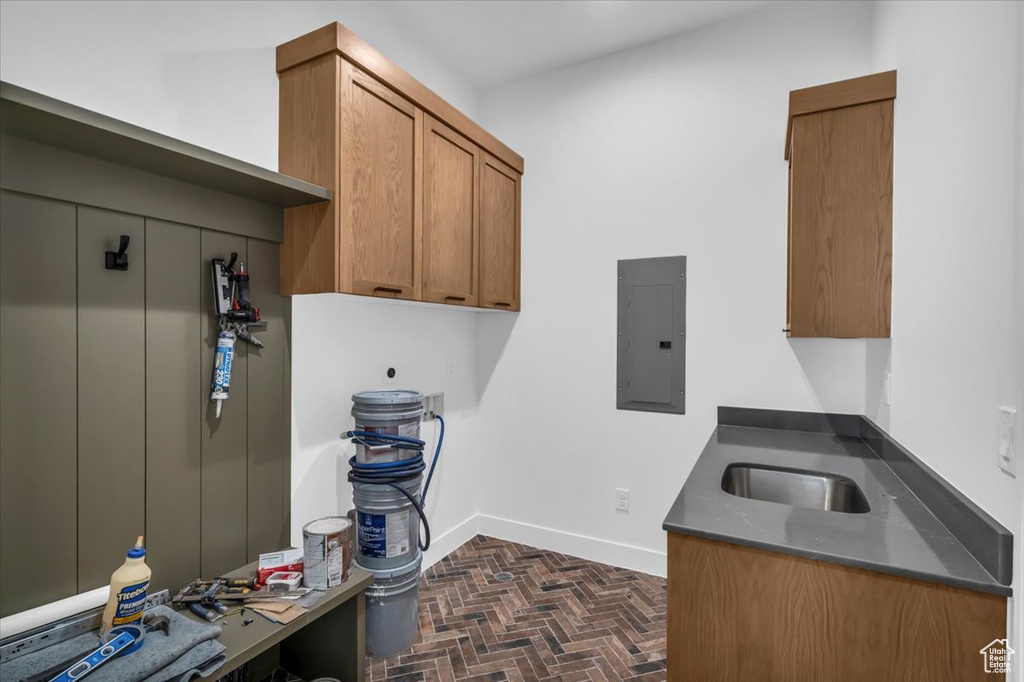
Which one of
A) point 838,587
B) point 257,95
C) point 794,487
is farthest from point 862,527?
point 257,95

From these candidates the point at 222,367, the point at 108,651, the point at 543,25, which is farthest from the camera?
the point at 543,25

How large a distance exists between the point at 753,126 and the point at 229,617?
329cm

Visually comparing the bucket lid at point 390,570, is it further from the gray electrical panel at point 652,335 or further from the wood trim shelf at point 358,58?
the wood trim shelf at point 358,58

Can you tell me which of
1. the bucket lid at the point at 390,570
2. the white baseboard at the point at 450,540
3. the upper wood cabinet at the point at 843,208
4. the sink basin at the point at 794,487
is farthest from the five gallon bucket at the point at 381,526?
the upper wood cabinet at the point at 843,208

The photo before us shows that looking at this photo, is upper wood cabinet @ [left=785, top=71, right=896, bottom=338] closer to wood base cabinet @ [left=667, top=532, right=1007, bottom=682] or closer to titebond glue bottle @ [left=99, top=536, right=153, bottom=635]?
wood base cabinet @ [left=667, top=532, right=1007, bottom=682]

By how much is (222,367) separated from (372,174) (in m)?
0.99

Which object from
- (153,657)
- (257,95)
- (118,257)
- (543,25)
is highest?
(543,25)

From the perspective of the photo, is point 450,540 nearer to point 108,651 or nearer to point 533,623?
point 533,623

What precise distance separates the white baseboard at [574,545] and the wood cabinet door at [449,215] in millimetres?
1645

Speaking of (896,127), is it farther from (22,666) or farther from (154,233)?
(22,666)

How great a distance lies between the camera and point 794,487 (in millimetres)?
1979

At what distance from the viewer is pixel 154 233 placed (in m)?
1.67

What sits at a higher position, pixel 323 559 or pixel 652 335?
pixel 652 335

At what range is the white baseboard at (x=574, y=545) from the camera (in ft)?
9.80
